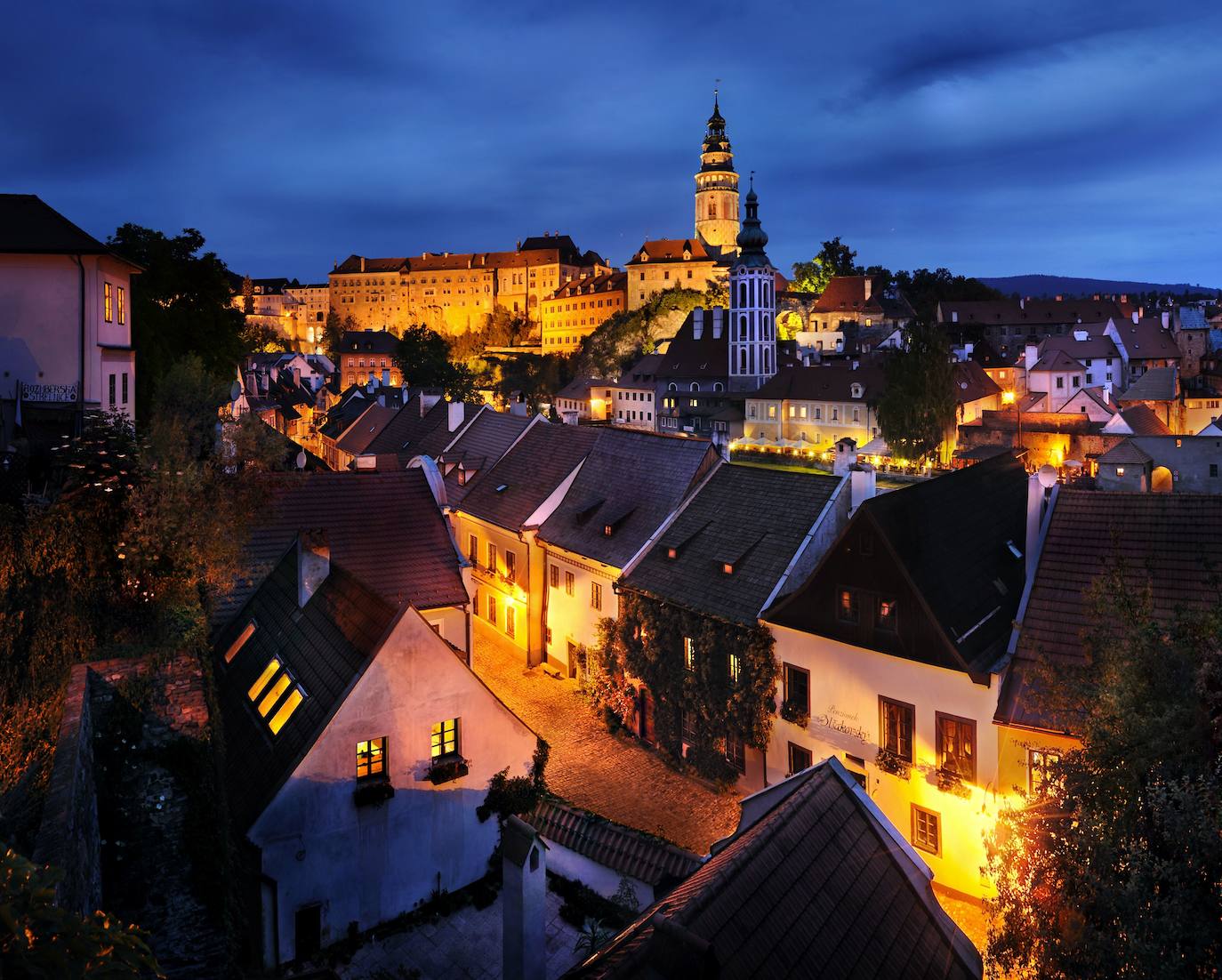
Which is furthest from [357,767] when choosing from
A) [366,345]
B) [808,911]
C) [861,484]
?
[366,345]

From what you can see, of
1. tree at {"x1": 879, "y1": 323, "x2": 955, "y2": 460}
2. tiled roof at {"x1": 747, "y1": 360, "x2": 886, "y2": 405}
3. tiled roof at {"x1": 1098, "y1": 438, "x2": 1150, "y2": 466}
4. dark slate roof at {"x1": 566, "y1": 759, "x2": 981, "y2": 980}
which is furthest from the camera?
tiled roof at {"x1": 747, "y1": 360, "x2": 886, "y2": 405}

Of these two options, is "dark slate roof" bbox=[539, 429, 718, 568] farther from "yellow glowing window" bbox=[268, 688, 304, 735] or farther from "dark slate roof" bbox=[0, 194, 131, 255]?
"dark slate roof" bbox=[0, 194, 131, 255]

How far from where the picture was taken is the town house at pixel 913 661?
669 inches

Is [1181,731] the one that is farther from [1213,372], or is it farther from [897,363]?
[1213,372]

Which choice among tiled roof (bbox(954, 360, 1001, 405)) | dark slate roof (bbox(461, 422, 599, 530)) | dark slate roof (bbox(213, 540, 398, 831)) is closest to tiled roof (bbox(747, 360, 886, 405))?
tiled roof (bbox(954, 360, 1001, 405))

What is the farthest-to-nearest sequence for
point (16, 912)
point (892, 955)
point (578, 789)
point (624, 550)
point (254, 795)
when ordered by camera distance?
1. point (624, 550)
2. point (578, 789)
3. point (254, 795)
4. point (892, 955)
5. point (16, 912)

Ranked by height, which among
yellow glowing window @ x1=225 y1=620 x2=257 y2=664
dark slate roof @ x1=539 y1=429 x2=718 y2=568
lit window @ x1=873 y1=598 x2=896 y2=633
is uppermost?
dark slate roof @ x1=539 y1=429 x2=718 y2=568

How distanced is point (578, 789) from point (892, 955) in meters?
12.5

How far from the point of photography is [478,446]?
1534 inches

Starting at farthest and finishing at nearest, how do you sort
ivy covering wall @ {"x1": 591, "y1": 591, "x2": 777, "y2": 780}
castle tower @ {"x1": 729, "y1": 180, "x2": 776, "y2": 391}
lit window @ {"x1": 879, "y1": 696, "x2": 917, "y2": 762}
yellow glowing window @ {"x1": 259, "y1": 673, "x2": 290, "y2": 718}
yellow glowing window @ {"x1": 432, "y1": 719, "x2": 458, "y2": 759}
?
castle tower @ {"x1": 729, "y1": 180, "x2": 776, "y2": 391}, ivy covering wall @ {"x1": 591, "y1": 591, "x2": 777, "y2": 780}, lit window @ {"x1": 879, "y1": 696, "x2": 917, "y2": 762}, yellow glowing window @ {"x1": 259, "y1": 673, "x2": 290, "y2": 718}, yellow glowing window @ {"x1": 432, "y1": 719, "x2": 458, "y2": 759}

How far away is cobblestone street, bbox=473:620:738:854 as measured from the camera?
19.6m

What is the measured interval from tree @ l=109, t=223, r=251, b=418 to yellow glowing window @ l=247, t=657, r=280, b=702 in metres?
20.6

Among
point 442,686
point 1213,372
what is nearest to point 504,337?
point 1213,372

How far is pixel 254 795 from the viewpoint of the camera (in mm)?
13781
